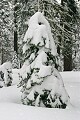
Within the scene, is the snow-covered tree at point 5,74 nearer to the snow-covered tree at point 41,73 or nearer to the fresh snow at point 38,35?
the snow-covered tree at point 41,73

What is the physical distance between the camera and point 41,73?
7773 mm

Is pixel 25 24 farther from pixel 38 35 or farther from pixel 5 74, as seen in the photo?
pixel 38 35

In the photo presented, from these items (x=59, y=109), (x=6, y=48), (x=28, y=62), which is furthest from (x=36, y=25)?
(x=6, y=48)

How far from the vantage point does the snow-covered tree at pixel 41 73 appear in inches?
311

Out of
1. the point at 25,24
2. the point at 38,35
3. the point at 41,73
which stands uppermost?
the point at 38,35

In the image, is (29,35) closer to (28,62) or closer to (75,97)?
(28,62)

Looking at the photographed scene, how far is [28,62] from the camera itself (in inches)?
329

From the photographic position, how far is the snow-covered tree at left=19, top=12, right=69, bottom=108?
7.89 meters

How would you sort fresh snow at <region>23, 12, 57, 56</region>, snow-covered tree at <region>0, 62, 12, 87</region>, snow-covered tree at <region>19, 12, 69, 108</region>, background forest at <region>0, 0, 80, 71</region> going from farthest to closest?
background forest at <region>0, 0, 80, 71</region>, snow-covered tree at <region>0, 62, 12, 87</region>, fresh snow at <region>23, 12, 57, 56</region>, snow-covered tree at <region>19, 12, 69, 108</region>

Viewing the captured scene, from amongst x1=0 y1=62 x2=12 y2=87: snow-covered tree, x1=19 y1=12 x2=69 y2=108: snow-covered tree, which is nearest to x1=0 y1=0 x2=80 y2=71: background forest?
x1=0 y1=62 x2=12 y2=87: snow-covered tree

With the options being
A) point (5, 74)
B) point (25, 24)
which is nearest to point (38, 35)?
point (5, 74)

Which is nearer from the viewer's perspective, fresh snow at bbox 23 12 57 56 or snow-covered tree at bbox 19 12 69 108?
snow-covered tree at bbox 19 12 69 108

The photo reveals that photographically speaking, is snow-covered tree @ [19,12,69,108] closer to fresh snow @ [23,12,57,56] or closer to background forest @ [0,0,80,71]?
fresh snow @ [23,12,57,56]

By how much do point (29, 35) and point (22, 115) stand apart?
245 cm
